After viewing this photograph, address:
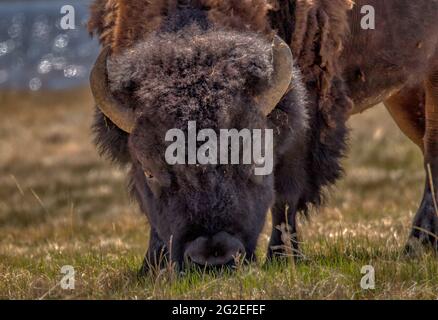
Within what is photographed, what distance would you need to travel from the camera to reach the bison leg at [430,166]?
8438 millimetres

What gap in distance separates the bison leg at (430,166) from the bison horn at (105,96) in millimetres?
3027

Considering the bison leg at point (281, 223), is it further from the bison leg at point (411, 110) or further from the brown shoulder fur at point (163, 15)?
the bison leg at point (411, 110)

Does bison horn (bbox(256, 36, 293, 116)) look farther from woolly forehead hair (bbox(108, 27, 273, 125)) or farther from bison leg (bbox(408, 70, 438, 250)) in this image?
bison leg (bbox(408, 70, 438, 250))

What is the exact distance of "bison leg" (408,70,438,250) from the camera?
844 cm

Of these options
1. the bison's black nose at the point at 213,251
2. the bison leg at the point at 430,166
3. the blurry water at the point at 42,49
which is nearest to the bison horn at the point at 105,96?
the bison's black nose at the point at 213,251

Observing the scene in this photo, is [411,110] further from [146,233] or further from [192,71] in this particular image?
[192,71]

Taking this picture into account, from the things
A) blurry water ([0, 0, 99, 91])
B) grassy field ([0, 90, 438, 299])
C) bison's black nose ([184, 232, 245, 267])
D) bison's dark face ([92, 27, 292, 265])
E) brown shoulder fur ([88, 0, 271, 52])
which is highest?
brown shoulder fur ([88, 0, 271, 52])

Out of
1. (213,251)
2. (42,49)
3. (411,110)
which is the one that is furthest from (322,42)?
(42,49)

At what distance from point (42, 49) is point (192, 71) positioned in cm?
7415

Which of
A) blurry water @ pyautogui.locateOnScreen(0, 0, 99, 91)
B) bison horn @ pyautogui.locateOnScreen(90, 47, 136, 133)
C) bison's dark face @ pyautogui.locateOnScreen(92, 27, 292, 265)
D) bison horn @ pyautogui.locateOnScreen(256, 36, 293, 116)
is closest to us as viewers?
bison's dark face @ pyautogui.locateOnScreen(92, 27, 292, 265)

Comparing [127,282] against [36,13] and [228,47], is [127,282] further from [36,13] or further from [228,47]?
[36,13]

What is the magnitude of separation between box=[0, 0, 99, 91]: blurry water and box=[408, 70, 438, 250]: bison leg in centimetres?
3323

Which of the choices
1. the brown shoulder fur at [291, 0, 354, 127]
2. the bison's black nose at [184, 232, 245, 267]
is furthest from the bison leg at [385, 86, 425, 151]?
the bison's black nose at [184, 232, 245, 267]

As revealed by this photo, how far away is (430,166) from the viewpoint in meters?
8.84
